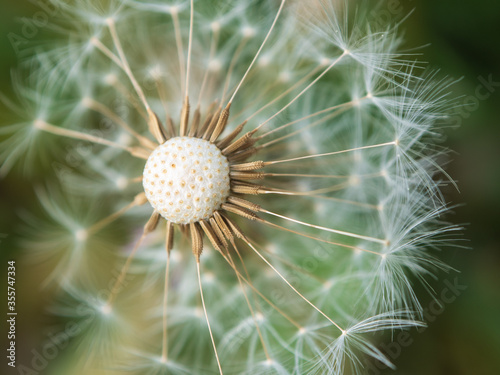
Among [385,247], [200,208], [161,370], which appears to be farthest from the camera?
[161,370]

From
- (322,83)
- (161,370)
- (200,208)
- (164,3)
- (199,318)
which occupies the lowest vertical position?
(161,370)

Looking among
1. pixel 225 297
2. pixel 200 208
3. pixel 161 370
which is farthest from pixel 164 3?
pixel 161 370

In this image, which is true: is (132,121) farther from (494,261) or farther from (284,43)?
(494,261)

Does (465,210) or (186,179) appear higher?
(465,210)

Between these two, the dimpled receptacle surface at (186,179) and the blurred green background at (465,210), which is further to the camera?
the blurred green background at (465,210)

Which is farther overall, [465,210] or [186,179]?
[465,210]
